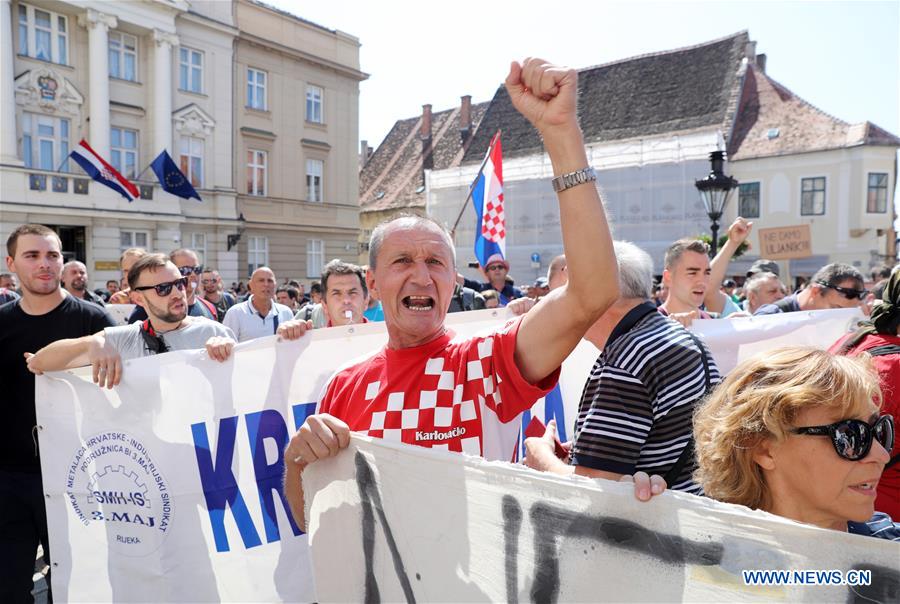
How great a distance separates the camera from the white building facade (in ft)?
65.6

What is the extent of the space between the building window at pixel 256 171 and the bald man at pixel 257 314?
68.5 ft

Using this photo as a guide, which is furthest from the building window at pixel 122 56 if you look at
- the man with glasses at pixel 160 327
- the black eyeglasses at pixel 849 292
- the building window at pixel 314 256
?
the black eyeglasses at pixel 849 292

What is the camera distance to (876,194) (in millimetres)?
26984

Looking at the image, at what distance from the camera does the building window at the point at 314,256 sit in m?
27.9

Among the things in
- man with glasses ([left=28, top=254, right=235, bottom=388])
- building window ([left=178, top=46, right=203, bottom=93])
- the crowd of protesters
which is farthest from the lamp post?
building window ([left=178, top=46, right=203, bottom=93])

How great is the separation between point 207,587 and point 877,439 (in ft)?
9.29

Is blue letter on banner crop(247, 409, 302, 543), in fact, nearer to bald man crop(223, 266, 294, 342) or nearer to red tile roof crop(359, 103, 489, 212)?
bald man crop(223, 266, 294, 342)

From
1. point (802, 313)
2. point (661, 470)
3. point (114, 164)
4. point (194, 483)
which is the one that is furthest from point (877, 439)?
point (114, 164)

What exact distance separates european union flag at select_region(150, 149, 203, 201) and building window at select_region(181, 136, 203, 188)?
9.10ft

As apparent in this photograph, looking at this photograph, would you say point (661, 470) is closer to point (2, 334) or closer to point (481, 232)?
point (2, 334)

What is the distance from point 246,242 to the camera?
25484 mm

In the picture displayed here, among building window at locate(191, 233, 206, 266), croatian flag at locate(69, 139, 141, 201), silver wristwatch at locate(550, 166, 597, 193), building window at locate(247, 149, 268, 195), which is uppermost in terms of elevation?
building window at locate(247, 149, 268, 195)

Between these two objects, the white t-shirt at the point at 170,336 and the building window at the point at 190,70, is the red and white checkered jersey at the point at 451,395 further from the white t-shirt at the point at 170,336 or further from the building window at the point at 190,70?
the building window at the point at 190,70

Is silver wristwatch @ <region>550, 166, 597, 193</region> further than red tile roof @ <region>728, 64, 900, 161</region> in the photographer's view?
No
